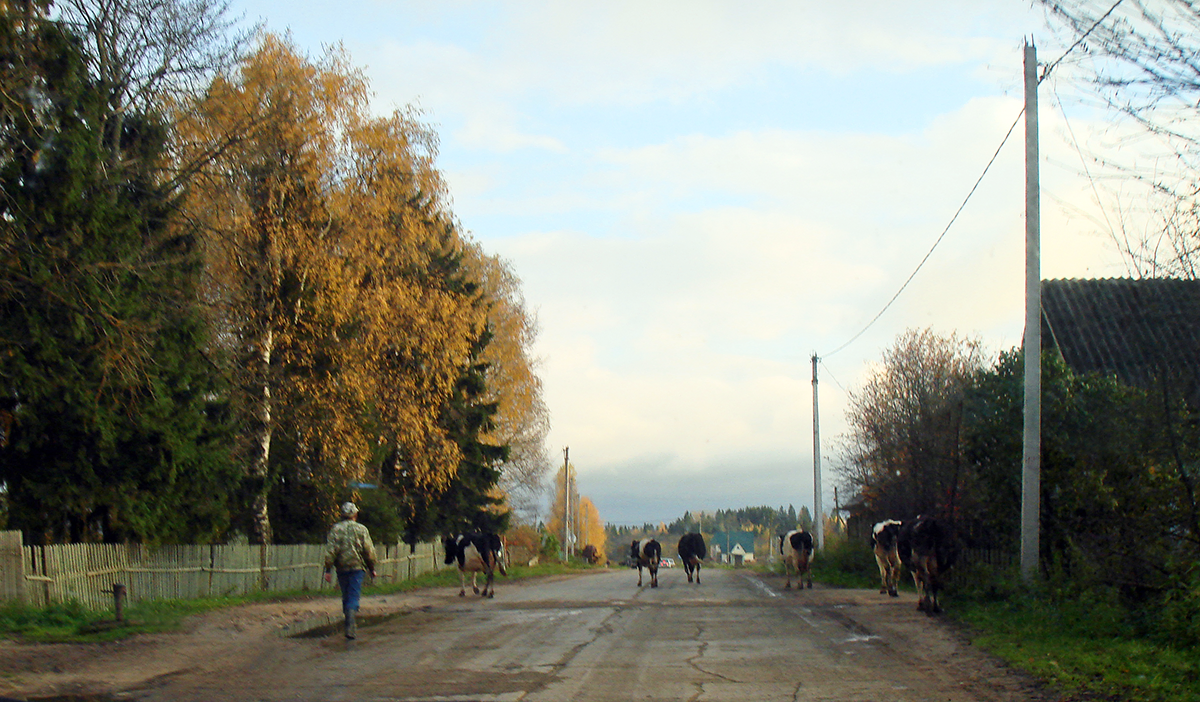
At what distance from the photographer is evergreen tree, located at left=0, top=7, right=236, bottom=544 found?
1359cm

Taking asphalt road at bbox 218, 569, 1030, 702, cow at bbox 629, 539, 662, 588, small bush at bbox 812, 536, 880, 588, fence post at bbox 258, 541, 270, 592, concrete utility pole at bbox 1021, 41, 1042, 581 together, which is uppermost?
concrete utility pole at bbox 1021, 41, 1042, 581

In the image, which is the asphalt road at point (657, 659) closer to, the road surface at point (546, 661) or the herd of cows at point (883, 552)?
the road surface at point (546, 661)

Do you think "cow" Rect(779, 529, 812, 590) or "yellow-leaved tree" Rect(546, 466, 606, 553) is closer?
"cow" Rect(779, 529, 812, 590)

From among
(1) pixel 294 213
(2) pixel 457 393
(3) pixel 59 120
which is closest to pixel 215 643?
(3) pixel 59 120

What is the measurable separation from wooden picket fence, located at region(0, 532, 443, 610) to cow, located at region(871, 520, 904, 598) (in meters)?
12.7

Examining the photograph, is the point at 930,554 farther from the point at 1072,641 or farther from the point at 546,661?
the point at 546,661

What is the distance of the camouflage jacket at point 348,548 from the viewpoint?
12.6 meters

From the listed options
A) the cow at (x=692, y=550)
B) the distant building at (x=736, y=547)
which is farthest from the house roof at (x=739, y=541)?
the cow at (x=692, y=550)

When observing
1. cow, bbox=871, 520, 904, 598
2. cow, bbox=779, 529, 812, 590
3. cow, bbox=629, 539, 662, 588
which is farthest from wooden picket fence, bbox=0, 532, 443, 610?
cow, bbox=871, 520, 904, 598

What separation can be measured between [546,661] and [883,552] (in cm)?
1168

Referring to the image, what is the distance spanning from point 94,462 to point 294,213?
345 inches

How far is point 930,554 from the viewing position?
1547cm

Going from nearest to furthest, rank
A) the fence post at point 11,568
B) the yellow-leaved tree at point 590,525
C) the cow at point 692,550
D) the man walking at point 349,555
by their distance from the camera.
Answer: the man walking at point 349,555
the fence post at point 11,568
the cow at point 692,550
the yellow-leaved tree at point 590,525

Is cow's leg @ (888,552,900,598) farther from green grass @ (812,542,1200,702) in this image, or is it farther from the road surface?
the road surface
